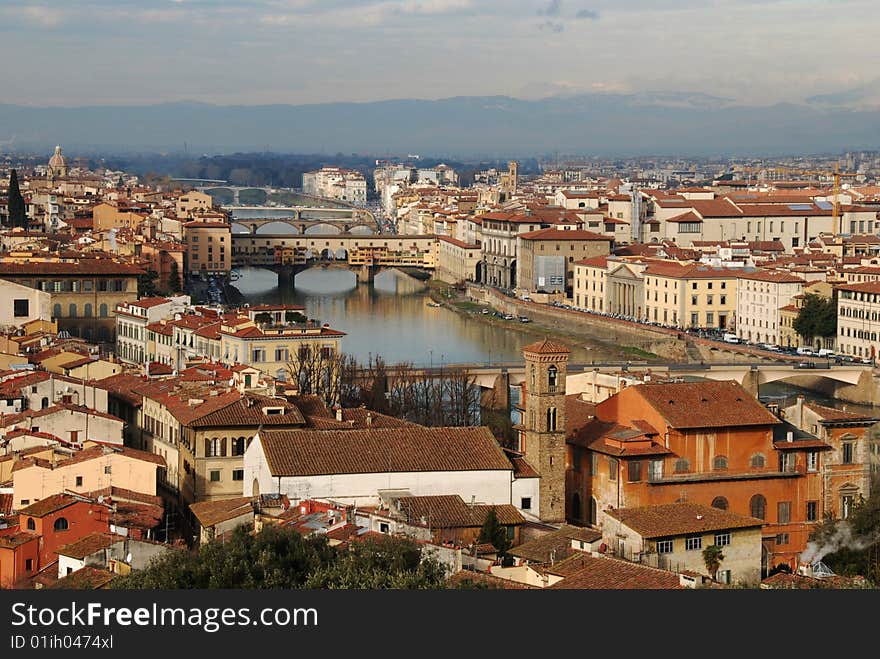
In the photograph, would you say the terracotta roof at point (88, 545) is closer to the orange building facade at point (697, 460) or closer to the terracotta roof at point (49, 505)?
the terracotta roof at point (49, 505)

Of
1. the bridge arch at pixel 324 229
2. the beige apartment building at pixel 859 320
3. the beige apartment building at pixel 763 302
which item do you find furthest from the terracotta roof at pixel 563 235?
the bridge arch at pixel 324 229

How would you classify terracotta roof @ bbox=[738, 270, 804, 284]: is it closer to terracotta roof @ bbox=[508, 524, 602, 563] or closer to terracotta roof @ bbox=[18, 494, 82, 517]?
terracotta roof @ bbox=[508, 524, 602, 563]

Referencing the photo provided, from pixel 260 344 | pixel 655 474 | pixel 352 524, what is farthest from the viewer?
pixel 260 344

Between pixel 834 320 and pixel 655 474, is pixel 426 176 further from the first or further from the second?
pixel 655 474

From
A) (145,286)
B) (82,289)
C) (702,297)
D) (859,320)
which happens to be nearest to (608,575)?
(82,289)

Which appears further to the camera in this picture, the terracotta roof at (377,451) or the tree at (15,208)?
the tree at (15,208)

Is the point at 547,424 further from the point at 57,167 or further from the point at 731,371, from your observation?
the point at 57,167

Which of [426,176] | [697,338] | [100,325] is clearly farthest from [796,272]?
[426,176]
